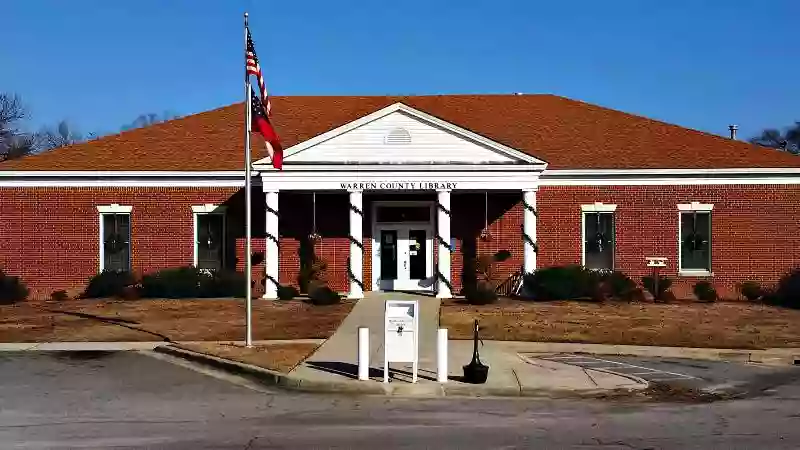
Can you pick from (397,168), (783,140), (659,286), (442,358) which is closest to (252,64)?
(442,358)

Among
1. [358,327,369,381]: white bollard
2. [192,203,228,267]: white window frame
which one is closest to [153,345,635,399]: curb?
[358,327,369,381]: white bollard

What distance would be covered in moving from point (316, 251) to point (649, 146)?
12.0 meters

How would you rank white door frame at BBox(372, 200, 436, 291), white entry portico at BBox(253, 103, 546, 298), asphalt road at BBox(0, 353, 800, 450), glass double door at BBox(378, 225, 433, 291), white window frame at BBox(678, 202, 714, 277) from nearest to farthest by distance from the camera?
1. asphalt road at BBox(0, 353, 800, 450)
2. white entry portico at BBox(253, 103, 546, 298)
3. white window frame at BBox(678, 202, 714, 277)
4. white door frame at BBox(372, 200, 436, 291)
5. glass double door at BBox(378, 225, 433, 291)

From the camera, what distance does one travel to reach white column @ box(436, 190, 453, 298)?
2452cm

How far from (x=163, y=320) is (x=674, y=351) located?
41.2 ft

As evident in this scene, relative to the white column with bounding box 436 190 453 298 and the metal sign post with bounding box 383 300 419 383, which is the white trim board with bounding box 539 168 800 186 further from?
the metal sign post with bounding box 383 300 419 383

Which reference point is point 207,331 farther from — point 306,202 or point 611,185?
point 611,185

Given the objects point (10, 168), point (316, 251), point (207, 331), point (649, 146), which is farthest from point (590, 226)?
point (10, 168)

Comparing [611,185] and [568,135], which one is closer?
[611,185]

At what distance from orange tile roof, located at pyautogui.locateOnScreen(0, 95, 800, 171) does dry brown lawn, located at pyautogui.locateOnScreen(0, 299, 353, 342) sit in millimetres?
5148

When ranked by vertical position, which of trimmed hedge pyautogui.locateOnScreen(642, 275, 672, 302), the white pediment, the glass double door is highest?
the white pediment

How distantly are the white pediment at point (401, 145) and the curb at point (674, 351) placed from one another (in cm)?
811

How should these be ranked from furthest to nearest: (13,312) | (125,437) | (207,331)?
(13,312)
(207,331)
(125,437)

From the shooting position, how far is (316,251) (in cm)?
2669
